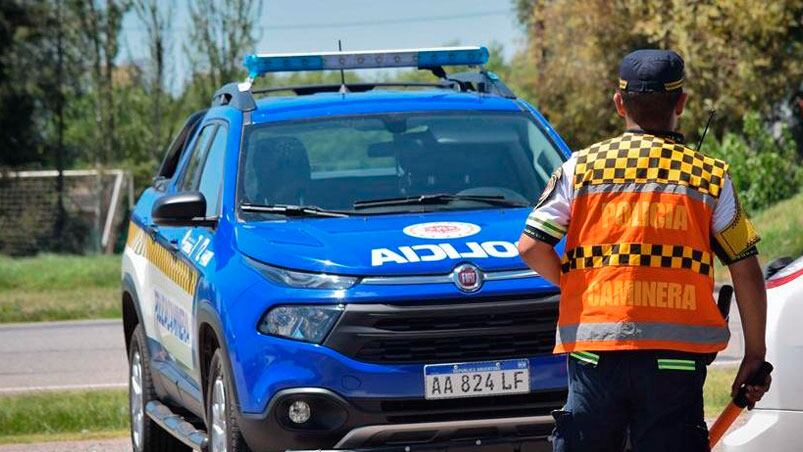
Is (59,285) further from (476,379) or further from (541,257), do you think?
(541,257)

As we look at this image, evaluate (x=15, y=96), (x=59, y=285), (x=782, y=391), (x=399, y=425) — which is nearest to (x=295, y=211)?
(x=399, y=425)

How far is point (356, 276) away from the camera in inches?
256

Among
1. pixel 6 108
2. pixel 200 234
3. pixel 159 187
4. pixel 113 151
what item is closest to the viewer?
pixel 200 234

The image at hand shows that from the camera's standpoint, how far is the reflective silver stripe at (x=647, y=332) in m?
4.66

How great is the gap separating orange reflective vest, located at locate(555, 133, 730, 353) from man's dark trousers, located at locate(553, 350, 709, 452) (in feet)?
0.15

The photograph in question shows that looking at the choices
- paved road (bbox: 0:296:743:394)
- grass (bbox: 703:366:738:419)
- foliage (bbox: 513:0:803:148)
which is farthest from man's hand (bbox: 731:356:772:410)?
foliage (bbox: 513:0:803:148)

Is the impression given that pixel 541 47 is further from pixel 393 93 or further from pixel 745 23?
pixel 393 93

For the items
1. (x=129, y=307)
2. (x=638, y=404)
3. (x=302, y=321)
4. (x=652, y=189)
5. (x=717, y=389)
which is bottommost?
(x=717, y=389)

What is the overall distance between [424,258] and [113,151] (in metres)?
25.3

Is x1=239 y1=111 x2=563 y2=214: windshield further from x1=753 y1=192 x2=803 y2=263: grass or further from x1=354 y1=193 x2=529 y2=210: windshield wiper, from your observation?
x1=753 y1=192 x2=803 y2=263: grass

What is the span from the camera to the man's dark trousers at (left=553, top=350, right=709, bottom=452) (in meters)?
4.65

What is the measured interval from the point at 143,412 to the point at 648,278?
454 cm

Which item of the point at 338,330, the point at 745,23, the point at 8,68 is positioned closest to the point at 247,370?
the point at 338,330

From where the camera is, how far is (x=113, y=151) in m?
31.3
